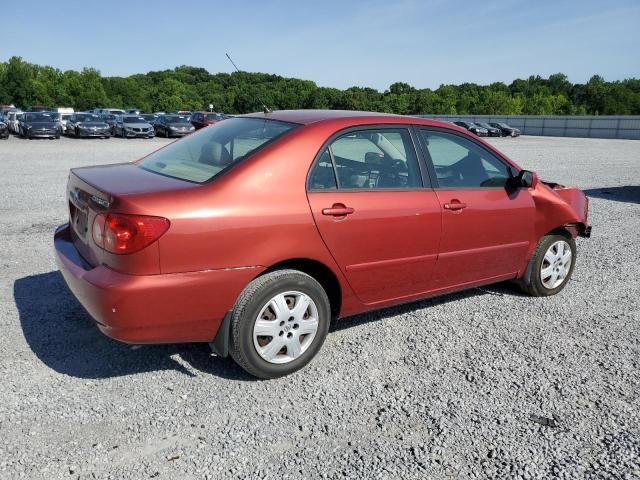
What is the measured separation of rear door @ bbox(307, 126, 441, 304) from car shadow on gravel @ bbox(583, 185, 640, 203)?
339 inches

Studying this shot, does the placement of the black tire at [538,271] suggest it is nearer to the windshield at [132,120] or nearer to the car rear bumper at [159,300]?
the car rear bumper at [159,300]

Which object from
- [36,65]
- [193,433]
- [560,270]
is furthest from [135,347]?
[36,65]

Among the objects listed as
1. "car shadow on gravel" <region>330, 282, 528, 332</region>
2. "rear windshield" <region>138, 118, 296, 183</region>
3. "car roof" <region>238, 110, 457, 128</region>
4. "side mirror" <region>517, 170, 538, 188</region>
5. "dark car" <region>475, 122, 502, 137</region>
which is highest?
"dark car" <region>475, 122, 502, 137</region>

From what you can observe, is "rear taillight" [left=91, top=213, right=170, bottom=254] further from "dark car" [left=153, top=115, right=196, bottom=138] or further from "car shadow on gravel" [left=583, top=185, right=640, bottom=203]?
"dark car" [left=153, top=115, right=196, bottom=138]

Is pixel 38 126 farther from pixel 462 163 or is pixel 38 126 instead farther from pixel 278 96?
pixel 278 96

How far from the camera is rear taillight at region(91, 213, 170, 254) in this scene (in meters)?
2.84

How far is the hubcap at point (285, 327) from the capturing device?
3.27 m

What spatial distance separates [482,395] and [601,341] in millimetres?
1405

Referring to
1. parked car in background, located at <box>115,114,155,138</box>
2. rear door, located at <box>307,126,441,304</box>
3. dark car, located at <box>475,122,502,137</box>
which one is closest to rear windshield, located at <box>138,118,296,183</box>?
rear door, located at <box>307,126,441,304</box>

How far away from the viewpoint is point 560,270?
5.04 meters

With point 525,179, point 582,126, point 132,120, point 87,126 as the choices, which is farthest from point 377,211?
point 582,126

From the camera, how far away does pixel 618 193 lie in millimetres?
11766

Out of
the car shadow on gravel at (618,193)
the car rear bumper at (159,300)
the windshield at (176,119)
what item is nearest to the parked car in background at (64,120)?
the windshield at (176,119)

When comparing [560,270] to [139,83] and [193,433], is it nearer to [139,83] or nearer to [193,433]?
[193,433]
